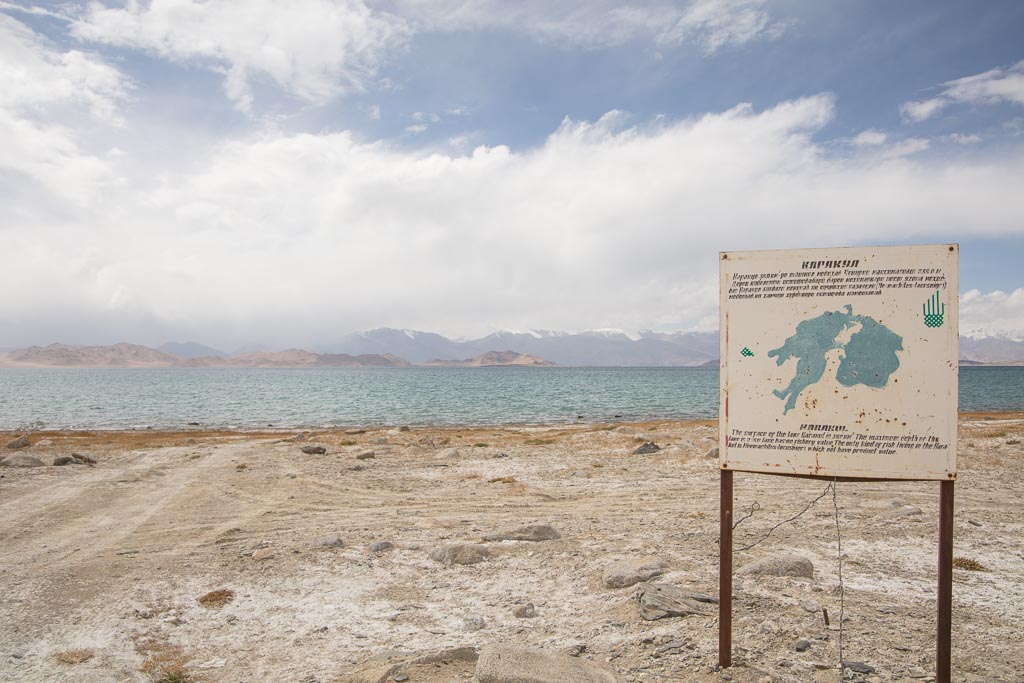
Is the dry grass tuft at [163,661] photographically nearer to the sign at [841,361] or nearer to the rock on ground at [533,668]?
the rock on ground at [533,668]

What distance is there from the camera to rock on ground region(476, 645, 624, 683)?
19.1 feet

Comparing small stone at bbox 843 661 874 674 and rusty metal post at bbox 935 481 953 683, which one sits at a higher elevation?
rusty metal post at bbox 935 481 953 683

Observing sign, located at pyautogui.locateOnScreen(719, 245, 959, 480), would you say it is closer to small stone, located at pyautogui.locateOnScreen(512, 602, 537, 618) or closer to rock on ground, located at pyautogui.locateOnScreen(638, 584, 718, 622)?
rock on ground, located at pyautogui.locateOnScreen(638, 584, 718, 622)

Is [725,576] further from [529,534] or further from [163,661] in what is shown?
[163,661]

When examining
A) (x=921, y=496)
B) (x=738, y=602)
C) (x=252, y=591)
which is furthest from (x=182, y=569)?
(x=921, y=496)

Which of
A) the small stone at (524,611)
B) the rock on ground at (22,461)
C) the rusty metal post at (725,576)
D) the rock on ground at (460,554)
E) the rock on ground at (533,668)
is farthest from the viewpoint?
the rock on ground at (22,461)

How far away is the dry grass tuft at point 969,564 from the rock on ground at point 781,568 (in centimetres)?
250

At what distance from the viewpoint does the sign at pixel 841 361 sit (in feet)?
17.8

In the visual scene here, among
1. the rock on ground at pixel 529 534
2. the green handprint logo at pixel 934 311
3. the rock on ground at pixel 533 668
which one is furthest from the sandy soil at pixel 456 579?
the green handprint logo at pixel 934 311

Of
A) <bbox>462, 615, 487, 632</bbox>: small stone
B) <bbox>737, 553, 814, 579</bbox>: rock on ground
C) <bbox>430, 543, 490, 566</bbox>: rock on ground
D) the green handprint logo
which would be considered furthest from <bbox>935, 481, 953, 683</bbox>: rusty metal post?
<bbox>430, 543, 490, 566</bbox>: rock on ground

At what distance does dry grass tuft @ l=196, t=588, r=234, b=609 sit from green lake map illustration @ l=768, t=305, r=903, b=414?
28.6ft

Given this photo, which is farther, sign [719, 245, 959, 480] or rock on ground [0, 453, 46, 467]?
rock on ground [0, 453, 46, 467]

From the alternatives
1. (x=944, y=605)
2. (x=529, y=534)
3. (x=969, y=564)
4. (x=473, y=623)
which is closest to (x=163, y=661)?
(x=473, y=623)

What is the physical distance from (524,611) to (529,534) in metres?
3.30
